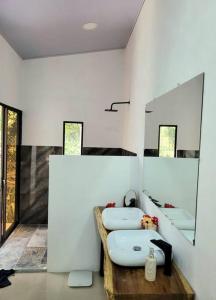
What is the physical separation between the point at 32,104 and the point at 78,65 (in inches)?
41.7

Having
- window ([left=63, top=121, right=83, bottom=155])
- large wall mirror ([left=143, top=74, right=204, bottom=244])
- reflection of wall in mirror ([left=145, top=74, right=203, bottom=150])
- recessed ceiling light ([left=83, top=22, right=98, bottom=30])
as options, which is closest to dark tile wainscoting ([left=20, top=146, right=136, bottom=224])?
window ([left=63, top=121, right=83, bottom=155])

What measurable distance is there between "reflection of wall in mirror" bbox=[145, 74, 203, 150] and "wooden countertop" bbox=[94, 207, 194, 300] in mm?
792

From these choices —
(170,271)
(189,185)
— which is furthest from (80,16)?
(170,271)

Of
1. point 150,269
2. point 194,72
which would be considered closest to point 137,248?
point 150,269

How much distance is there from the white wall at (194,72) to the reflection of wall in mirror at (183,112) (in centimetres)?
6

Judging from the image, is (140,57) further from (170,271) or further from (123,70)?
(170,271)

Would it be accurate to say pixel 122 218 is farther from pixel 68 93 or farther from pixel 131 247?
pixel 68 93

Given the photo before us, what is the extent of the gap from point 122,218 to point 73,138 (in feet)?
8.25

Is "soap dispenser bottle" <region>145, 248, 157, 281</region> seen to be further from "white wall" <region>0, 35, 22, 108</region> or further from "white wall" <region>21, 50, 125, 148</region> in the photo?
"white wall" <region>21, 50, 125, 148</region>

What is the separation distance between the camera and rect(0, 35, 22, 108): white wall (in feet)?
12.1

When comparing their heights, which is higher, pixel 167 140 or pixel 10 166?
pixel 167 140

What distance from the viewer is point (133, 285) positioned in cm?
155

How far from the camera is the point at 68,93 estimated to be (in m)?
4.84

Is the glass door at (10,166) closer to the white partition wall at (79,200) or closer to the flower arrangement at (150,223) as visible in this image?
the white partition wall at (79,200)
